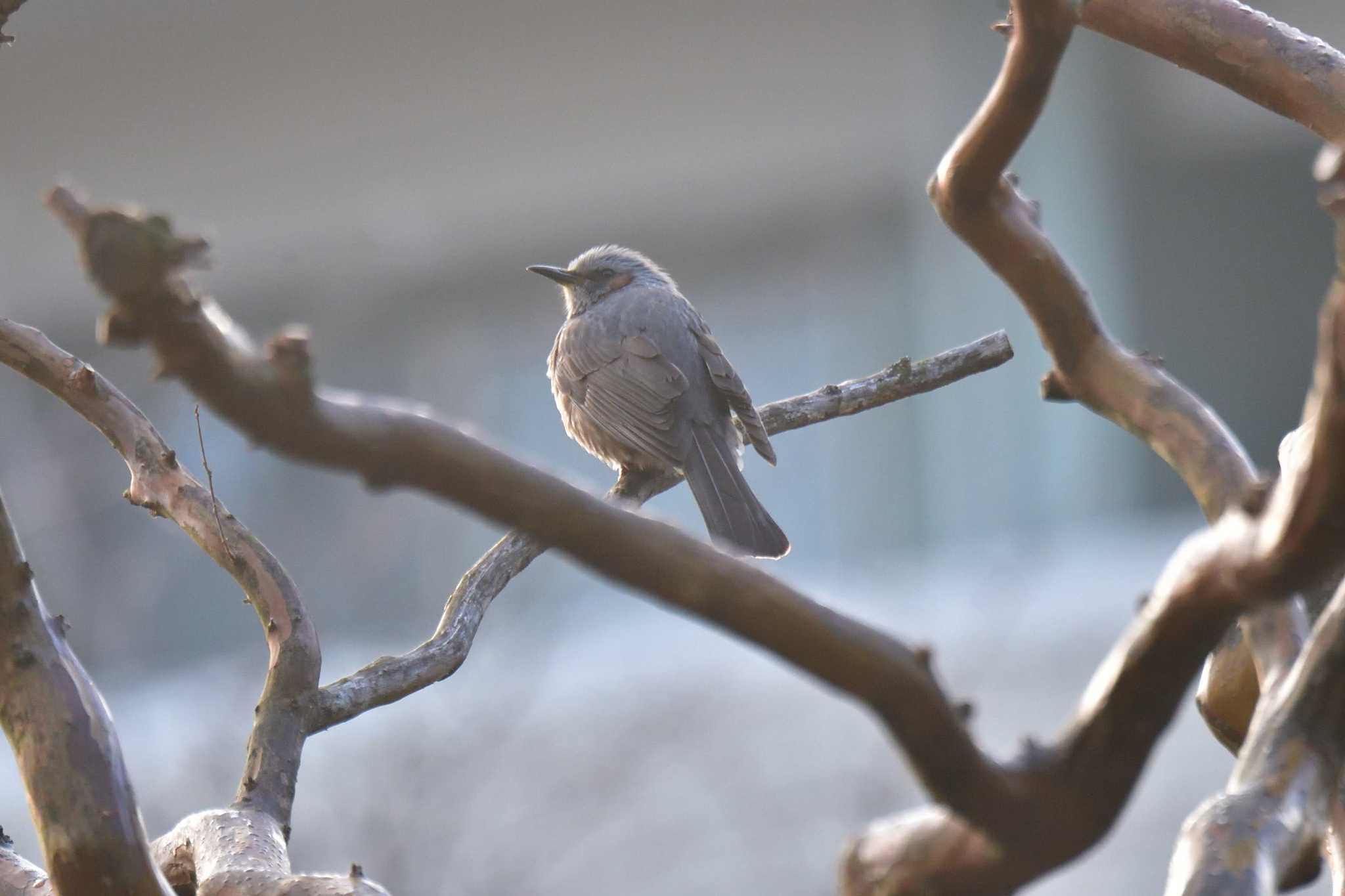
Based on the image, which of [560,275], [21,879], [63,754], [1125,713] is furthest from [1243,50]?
[560,275]

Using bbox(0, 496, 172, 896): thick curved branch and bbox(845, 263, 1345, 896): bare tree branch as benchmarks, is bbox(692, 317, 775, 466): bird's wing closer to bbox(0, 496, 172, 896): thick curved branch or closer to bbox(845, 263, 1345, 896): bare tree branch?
bbox(0, 496, 172, 896): thick curved branch

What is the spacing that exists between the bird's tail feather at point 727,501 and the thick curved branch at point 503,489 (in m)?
2.71

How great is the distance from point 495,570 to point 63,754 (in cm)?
115

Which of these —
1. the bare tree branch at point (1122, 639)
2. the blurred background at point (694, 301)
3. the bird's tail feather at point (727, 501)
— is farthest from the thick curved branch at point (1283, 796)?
the blurred background at point (694, 301)

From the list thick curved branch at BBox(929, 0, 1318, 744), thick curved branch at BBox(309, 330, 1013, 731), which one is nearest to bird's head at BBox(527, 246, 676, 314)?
thick curved branch at BBox(309, 330, 1013, 731)

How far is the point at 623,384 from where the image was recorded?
15.8 ft

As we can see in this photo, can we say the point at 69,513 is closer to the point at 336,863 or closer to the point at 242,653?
the point at 242,653

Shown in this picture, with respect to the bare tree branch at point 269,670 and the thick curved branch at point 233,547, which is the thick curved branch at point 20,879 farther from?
the thick curved branch at point 233,547

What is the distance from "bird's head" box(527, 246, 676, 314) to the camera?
17.8 ft

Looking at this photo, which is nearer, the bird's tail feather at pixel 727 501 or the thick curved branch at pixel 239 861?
the thick curved branch at pixel 239 861

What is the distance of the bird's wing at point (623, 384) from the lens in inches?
181

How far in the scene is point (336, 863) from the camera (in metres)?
7.23

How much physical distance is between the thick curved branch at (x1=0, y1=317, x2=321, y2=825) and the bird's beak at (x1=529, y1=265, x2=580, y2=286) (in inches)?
93.5

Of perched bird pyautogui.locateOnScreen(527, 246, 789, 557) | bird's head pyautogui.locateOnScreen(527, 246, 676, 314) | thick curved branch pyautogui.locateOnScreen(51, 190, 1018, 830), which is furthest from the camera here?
bird's head pyautogui.locateOnScreen(527, 246, 676, 314)
